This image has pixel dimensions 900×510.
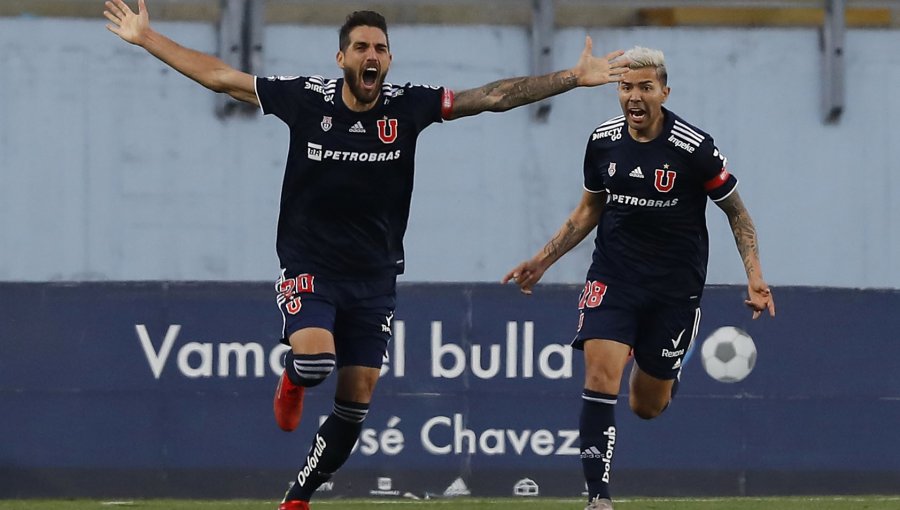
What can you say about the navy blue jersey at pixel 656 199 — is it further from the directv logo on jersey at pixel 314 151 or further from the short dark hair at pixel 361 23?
the directv logo on jersey at pixel 314 151

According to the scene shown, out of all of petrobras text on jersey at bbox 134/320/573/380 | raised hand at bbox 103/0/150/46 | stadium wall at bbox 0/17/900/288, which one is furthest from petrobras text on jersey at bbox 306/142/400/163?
stadium wall at bbox 0/17/900/288

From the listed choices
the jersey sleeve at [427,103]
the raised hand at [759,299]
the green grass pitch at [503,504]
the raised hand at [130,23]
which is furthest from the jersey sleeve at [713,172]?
the raised hand at [130,23]

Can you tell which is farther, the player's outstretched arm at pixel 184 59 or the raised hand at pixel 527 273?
the raised hand at pixel 527 273

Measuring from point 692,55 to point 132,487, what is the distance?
9.35 metres

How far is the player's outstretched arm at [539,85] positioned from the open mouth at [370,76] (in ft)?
1.48

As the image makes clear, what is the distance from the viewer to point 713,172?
8.57m

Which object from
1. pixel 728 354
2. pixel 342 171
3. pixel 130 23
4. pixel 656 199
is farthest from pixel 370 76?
pixel 728 354

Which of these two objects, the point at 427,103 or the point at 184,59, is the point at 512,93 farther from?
the point at 184,59

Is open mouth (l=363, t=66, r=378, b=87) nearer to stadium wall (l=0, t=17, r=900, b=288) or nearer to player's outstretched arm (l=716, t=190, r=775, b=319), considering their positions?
player's outstretched arm (l=716, t=190, r=775, b=319)

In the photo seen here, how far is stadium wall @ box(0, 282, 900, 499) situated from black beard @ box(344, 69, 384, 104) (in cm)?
362

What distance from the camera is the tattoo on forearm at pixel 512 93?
787 cm

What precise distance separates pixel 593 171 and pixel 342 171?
1473 millimetres

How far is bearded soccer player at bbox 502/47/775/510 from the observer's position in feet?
27.6

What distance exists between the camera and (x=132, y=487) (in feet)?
36.6
